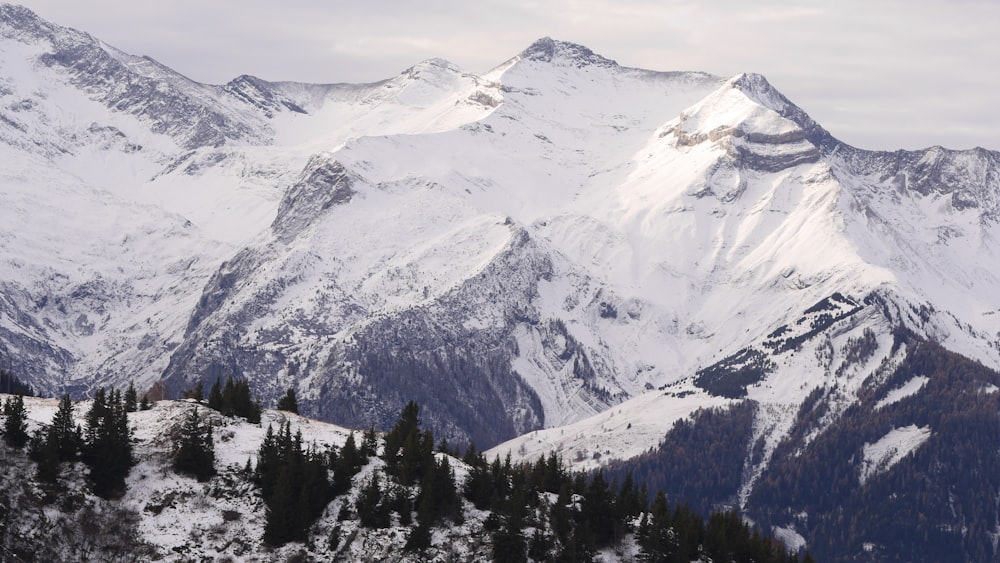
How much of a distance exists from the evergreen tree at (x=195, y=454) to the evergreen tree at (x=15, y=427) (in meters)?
15.4

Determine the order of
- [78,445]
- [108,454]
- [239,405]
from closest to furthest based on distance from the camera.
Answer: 1. [108,454]
2. [78,445]
3. [239,405]

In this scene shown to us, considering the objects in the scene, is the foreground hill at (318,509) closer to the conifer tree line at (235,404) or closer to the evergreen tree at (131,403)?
the evergreen tree at (131,403)

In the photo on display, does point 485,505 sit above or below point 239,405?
below

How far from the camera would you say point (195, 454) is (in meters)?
172

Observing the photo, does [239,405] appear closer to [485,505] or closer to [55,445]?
[55,445]

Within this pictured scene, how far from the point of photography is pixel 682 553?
178 meters

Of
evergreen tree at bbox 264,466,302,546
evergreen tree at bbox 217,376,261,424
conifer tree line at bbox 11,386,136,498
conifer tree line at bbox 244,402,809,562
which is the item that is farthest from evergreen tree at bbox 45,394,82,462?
evergreen tree at bbox 217,376,261,424

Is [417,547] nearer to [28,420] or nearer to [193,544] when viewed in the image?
[193,544]

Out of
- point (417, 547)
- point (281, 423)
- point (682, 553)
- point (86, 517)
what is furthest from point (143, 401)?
point (682, 553)

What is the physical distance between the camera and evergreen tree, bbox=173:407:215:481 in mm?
171875

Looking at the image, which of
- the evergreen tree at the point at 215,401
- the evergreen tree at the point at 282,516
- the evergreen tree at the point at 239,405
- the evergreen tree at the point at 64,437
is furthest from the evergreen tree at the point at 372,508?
the evergreen tree at the point at 64,437

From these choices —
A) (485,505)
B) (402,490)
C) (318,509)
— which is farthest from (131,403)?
(485,505)

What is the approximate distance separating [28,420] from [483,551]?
158ft

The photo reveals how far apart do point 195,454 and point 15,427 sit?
59.1 ft
